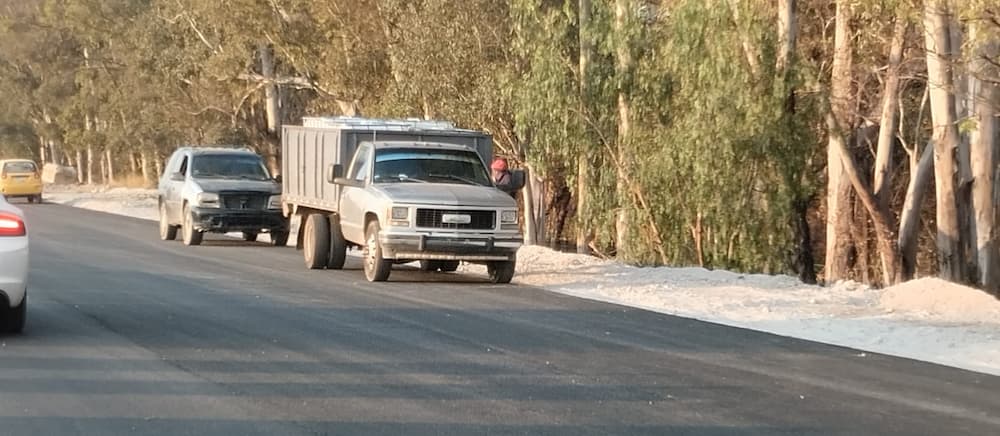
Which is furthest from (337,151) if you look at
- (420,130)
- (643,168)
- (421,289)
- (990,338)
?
(990,338)

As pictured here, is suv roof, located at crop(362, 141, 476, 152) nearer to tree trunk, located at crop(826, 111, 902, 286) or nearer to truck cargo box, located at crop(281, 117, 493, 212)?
truck cargo box, located at crop(281, 117, 493, 212)

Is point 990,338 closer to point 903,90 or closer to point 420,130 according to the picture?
point 420,130

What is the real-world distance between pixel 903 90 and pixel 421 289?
578 inches

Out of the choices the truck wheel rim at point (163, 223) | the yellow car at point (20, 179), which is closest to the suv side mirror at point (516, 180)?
the truck wheel rim at point (163, 223)

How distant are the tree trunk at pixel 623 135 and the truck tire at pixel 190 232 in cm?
810

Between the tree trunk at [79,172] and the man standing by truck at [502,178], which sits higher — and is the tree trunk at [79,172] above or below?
above

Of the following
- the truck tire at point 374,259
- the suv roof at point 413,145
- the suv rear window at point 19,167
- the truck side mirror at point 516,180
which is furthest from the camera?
the suv rear window at point 19,167

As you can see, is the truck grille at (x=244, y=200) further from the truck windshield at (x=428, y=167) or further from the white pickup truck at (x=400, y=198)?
the truck windshield at (x=428, y=167)

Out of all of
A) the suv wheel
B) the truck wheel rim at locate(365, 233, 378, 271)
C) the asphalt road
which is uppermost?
the truck wheel rim at locate(365, 233, 378, 271)

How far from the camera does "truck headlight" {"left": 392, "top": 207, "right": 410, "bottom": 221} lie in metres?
19.7

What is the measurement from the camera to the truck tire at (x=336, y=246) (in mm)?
22250

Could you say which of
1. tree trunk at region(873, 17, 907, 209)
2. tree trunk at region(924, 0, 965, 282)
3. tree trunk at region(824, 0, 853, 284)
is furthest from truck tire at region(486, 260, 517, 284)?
tree trunk at region(824, 0, 853, 284)

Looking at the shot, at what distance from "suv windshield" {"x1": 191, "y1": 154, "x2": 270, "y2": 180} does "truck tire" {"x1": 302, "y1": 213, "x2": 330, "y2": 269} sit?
23.2ft

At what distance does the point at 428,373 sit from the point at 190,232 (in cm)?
1763
